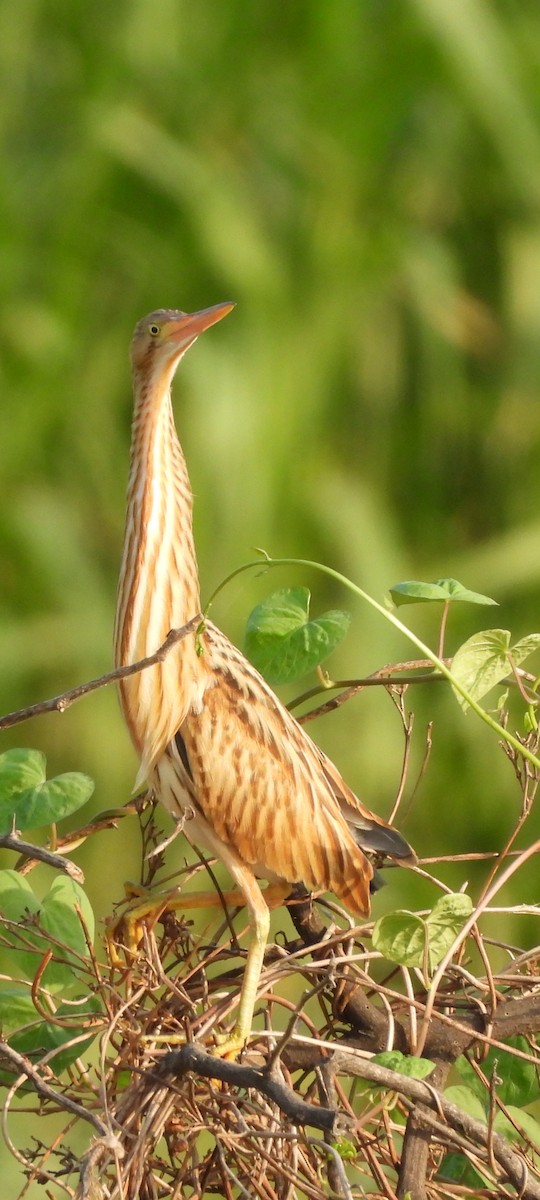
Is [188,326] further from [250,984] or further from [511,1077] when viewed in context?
[511,1077]

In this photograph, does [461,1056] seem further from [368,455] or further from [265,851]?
[368,455]

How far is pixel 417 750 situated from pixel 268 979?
72.6 inches

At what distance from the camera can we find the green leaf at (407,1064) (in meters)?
1.15

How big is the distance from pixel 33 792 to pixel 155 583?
280mm

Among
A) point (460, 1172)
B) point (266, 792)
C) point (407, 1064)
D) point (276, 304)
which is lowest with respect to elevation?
point (460, 1172)

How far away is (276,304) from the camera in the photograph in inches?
119

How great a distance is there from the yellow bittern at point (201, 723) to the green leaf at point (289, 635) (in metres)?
0.17

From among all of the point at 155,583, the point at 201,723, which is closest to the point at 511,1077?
the point at 201,723

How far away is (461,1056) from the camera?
1.38 m

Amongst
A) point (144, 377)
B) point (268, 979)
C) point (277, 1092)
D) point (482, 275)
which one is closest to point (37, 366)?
point (482, 275)

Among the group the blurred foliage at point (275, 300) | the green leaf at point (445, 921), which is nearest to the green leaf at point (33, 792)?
the green leaf at point (445, 921)

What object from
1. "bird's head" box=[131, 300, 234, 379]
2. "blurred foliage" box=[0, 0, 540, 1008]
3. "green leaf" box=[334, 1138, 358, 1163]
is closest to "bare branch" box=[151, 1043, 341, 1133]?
"green leaf" box=[334, 1138, 358, 1163]

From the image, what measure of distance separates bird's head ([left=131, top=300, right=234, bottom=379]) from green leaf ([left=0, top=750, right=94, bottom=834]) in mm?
420

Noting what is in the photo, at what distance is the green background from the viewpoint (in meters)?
2.91
